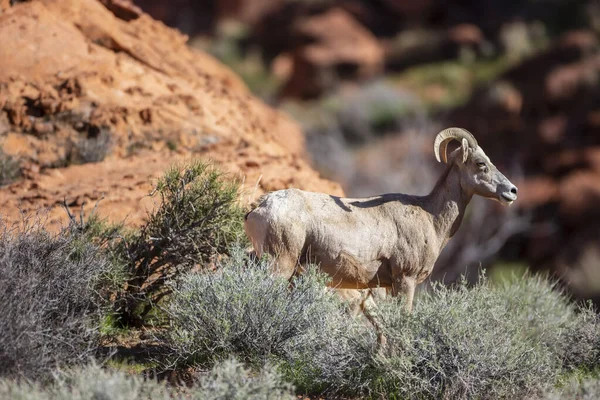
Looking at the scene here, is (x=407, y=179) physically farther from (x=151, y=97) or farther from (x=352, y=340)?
(x=352, y=340)

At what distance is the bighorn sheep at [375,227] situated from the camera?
8023 mm

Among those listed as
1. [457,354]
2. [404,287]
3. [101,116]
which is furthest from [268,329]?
[101,116]

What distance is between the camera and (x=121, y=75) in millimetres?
13055

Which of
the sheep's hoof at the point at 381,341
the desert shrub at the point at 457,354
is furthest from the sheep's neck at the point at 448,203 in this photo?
the sheep's hoof at the point at 381,341

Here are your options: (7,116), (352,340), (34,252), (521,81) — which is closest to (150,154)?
(7,116)

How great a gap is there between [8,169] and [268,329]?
594 centimetres

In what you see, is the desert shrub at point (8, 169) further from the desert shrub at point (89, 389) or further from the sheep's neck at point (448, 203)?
the sheep's neck at point (448, 203)

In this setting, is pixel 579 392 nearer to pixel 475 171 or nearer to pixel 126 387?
pixel 475 171

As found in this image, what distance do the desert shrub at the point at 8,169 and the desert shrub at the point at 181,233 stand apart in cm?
354

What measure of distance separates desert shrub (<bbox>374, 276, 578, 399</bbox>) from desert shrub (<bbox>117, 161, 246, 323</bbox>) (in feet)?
7.45

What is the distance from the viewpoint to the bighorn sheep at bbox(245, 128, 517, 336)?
8.02 m

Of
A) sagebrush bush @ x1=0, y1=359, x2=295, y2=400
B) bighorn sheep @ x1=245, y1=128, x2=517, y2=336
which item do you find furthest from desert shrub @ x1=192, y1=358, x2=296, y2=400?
bighorn sheep @ x1=245, y1=128, x2=517, y2=336

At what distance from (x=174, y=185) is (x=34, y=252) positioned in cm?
169

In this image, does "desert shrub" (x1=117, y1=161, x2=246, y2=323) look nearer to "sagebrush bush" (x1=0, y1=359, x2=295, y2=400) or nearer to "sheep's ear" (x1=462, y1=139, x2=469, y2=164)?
"sagebrush bush" (x1=0, y1=359, x2=295, y2=400)
